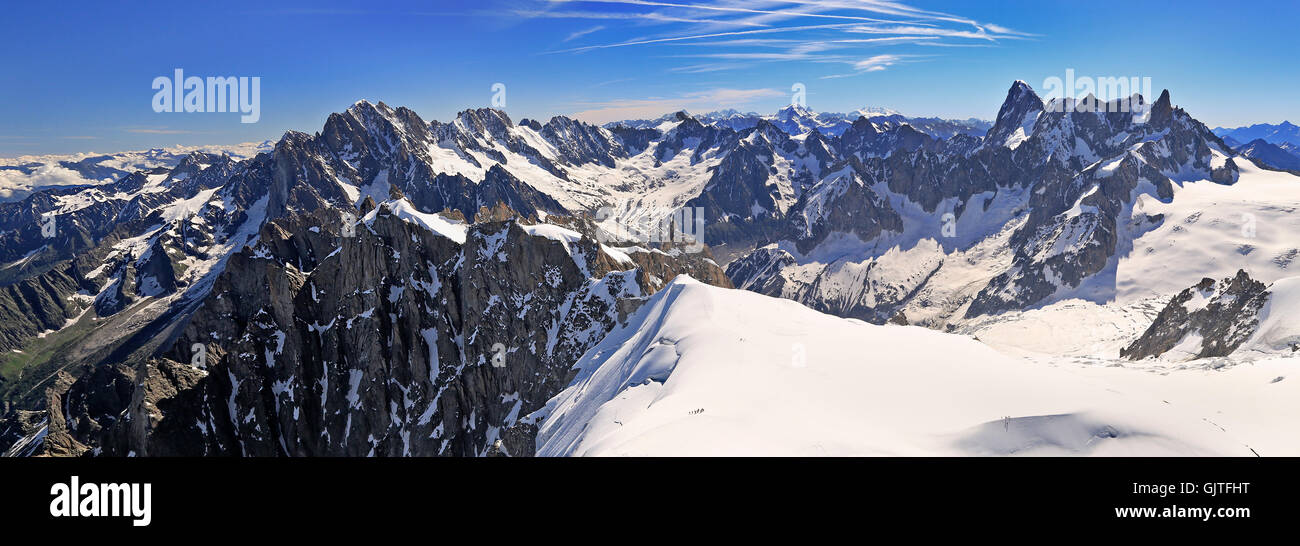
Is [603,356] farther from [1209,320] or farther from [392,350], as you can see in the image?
[1209,320]

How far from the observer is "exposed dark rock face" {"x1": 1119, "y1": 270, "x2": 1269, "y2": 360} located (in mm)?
77625

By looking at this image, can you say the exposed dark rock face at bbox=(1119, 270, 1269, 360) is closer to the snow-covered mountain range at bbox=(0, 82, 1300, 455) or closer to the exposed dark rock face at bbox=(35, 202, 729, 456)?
the snow-covered mountain range at bbox=(0, 82, 1300, 455)

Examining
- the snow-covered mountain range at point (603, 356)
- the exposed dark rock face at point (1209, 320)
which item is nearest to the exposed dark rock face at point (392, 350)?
the snow-covered mountain range at point (603, 356)

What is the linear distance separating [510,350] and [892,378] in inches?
3017

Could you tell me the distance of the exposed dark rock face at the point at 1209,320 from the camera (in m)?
77.6

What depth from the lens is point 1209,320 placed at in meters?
89.5

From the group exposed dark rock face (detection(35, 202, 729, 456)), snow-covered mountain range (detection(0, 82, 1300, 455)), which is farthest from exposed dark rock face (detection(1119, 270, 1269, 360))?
exposed dark rock face (detection(35, 202, 729, 456))

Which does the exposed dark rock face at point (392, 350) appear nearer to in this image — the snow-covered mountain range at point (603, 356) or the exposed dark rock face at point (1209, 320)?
the snow-covered mountain range at point (603, 356)
